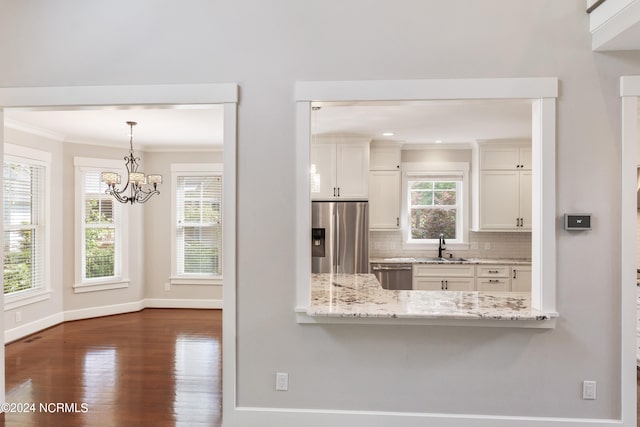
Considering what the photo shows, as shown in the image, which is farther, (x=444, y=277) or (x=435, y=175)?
(x=435, y=175)

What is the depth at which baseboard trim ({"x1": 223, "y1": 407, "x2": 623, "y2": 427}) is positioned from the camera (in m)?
2.38

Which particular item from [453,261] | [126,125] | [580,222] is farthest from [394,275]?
[126,125]

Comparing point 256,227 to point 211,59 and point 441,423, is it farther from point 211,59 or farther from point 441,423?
point 441,423

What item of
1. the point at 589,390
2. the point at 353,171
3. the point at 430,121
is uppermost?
the point at 430,121

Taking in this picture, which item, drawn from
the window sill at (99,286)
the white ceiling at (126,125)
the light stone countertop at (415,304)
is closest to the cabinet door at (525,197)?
the light stone countertop at (415,304)

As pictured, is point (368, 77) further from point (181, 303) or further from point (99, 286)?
point (99, 286)

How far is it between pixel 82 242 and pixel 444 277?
4.95m

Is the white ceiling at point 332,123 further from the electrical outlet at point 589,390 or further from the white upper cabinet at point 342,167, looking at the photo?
the electrical outlet at point 589,390

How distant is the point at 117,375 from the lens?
3.35 meters

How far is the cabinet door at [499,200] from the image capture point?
16.8ft

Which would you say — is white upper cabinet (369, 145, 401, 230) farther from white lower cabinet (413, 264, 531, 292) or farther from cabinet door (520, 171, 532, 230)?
cabinet door (520, 171, 532, 230)

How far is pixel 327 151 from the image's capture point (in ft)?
16.1

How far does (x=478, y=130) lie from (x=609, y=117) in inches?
86.9

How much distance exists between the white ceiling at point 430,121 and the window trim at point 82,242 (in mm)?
3147
